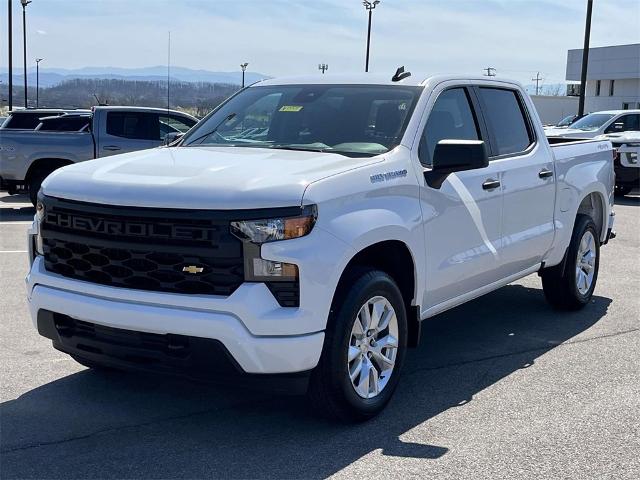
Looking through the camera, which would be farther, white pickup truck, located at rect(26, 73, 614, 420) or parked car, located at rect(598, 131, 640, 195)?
parked car, located at rect(598, 131, 640, 195)

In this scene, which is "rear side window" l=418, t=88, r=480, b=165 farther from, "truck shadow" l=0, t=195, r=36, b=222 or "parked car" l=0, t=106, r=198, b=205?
"truck shadow" l=0, t=195, r=36, b=222

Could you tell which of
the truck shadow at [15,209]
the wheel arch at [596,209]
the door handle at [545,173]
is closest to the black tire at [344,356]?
the door handle at [545,173]

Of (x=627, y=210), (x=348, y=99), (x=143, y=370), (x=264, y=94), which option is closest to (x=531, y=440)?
(x=143, y=370)

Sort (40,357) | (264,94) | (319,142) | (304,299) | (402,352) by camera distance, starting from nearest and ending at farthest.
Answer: (304,299) < (402,352) < (319,142) < (40,357) < (264,94)

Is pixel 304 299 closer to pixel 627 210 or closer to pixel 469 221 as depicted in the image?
pixel 469 221

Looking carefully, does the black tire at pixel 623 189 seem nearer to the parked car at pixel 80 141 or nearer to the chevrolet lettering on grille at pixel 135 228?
the parked car at pixel 80 141

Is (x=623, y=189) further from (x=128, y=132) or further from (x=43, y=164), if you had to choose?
(x=43, y=164)

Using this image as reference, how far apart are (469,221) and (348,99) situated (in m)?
1.13

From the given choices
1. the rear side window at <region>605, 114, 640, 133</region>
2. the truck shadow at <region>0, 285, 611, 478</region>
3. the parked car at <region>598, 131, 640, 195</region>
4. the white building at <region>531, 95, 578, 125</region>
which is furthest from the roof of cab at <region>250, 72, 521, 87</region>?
the white building at <region>531, 95, 578, 125</region>

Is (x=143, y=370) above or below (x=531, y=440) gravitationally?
above

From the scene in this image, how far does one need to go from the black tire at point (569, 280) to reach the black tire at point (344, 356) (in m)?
2.98

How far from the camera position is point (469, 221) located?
5.47 m

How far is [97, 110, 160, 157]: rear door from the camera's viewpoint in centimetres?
1452

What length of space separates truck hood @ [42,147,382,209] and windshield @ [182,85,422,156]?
0.30 metres
